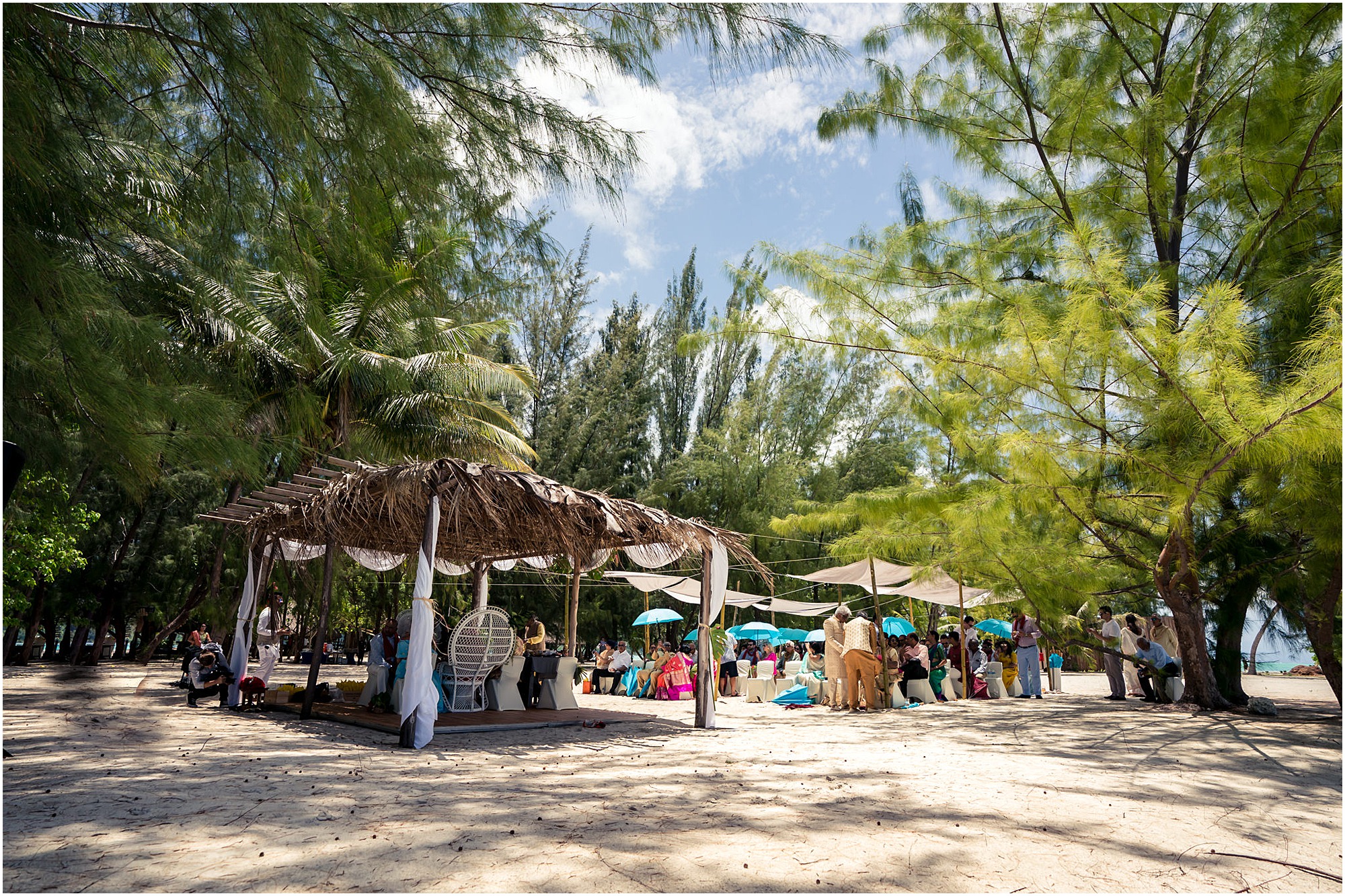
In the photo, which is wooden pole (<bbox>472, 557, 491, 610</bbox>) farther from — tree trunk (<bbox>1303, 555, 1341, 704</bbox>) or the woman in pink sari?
tree trunk (<bbox>1303, 555, 1341, 704</bbox>)

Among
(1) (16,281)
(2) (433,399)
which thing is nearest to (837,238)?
(2) (433,399)

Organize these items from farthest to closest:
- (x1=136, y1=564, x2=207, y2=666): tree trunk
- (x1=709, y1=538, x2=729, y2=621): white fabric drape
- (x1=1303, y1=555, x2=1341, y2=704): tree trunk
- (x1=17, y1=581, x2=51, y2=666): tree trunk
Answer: (x1=17, y1=581, x2=51, y2=666): tree trunk, (x1=136, y1=564, x2=207, y2=666): tree trunk, (x1=709, y1=538, x2=729, y2=621): white fabric drape, (x1=1303, y1=555, x2=1341, y2=704): tree trunk

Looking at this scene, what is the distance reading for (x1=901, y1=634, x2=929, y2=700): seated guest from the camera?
13016 millimetres

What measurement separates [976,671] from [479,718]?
9.75m

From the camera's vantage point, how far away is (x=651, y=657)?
589 inches

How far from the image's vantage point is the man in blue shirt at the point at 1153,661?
10953mm

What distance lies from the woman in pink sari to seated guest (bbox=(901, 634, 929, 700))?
3624 mm

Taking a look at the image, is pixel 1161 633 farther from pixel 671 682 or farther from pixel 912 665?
pixel 671 682

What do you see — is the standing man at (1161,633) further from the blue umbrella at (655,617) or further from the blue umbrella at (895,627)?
the blue umbrella at (655,617)

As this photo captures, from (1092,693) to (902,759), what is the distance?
423 inches

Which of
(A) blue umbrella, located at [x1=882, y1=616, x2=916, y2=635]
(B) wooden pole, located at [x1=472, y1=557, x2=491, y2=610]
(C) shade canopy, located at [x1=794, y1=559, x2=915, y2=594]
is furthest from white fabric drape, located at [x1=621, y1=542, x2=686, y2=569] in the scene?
(A) blue umbrella, located at [x1=882, y1=616, x2=916, y2=635]

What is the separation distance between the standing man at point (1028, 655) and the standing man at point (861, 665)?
12.1 ft

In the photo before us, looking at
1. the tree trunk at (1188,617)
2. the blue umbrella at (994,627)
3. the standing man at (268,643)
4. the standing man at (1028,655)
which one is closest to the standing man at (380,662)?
the standing man at (268,643)

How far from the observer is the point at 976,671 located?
1495 cm
